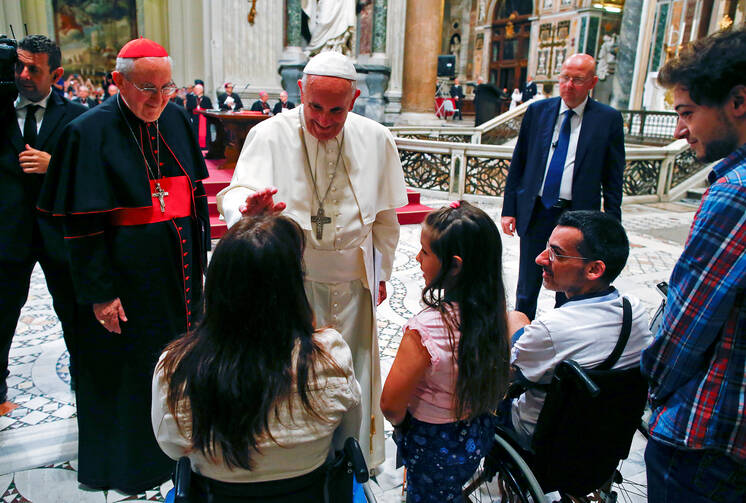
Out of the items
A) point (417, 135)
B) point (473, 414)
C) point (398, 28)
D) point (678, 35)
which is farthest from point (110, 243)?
point (678, 35)

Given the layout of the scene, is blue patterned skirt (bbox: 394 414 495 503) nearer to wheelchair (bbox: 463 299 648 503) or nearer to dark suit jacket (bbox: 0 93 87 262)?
wheelchair (bbox: 463 299 648 503)

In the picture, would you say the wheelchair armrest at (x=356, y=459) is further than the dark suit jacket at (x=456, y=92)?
No

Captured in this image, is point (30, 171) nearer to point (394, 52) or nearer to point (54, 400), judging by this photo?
point (54, 400)

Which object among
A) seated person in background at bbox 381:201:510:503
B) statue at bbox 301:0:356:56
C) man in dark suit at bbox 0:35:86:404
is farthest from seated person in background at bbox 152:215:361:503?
statue at bbox 301:0:356:56

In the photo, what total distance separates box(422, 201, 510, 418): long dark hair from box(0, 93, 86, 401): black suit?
1642 millimetres

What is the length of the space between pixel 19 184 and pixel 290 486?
192 cm

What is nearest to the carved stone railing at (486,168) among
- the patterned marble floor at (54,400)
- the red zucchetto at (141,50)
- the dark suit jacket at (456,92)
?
the patterned marble floor at (54,400)

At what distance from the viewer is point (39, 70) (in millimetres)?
2283

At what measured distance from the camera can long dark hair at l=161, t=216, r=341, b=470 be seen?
1.12 m

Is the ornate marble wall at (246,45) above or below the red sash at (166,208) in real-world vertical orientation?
above

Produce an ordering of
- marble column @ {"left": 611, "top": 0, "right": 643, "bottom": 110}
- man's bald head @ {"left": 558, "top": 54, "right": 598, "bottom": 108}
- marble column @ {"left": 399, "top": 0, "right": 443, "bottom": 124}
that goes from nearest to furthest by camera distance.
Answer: man's bald head @ {"left": 558, "top": 54, "right": 598, "bottom": 108} → marble column @ {"left": 399, "top": 0, "right": 443, "bottom": 124} → marble column @ {"left": 611, "top": 0, "right": 643, "bottom": 110}

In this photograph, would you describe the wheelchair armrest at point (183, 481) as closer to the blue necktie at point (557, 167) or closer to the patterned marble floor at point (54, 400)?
the patterned marble floor at point (54, 400)

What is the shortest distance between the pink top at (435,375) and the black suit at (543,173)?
160cm

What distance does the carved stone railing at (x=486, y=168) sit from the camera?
825 centimetres
